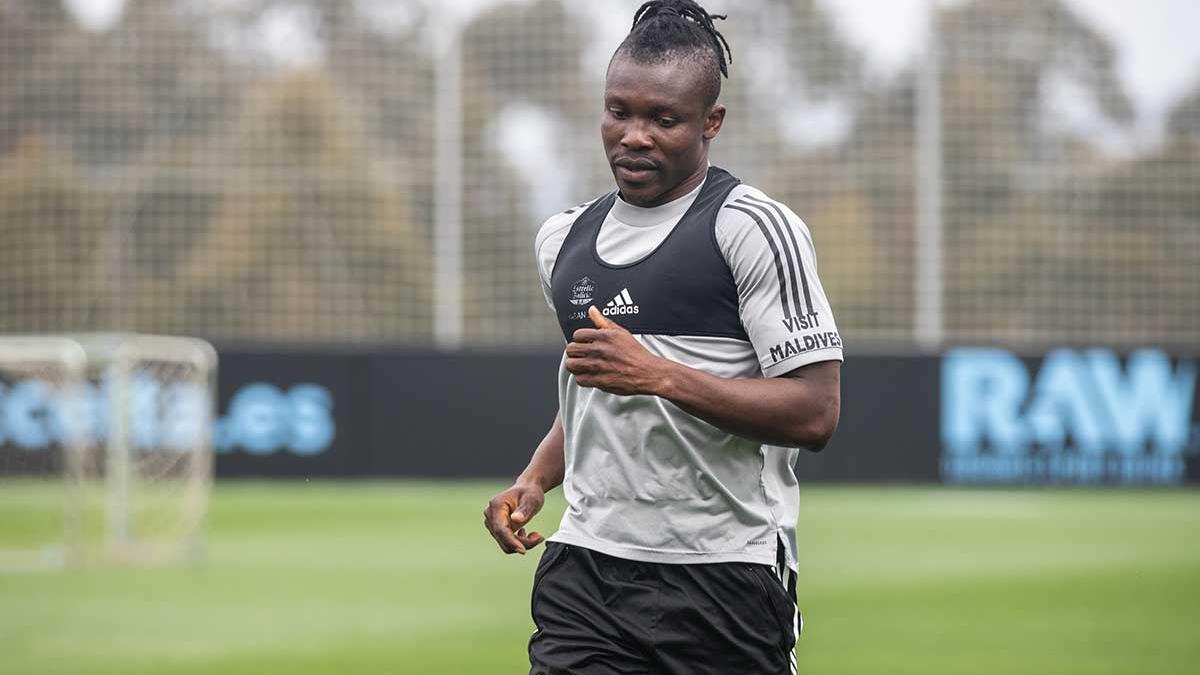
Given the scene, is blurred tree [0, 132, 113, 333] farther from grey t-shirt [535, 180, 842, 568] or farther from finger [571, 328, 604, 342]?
finger [571, 328, 604, 342]

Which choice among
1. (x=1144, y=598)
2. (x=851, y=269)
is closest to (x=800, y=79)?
(x=851, y=269)

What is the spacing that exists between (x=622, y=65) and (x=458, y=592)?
24.0 ft

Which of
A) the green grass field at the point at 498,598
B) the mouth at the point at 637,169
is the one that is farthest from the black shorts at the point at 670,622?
the green grass field at the point at 498,598

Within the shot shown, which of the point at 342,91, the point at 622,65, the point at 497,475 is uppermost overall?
the point at 342,91

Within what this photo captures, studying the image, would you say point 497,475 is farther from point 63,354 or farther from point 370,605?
point 370,605

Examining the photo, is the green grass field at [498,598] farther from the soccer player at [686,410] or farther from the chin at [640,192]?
the chin at [640,192]

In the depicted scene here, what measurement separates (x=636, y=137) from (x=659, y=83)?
0.13 metres

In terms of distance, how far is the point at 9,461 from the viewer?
19.1 m

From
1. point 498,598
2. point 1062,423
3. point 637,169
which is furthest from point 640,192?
point 1062,423

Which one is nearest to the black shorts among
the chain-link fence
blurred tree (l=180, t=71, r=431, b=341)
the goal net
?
the goal net

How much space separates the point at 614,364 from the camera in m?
3.70

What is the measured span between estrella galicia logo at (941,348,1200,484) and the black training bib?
52.2 feet

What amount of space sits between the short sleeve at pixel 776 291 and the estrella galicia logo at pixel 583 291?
0.30 metres

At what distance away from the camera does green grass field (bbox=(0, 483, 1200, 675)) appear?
8.48 metres
